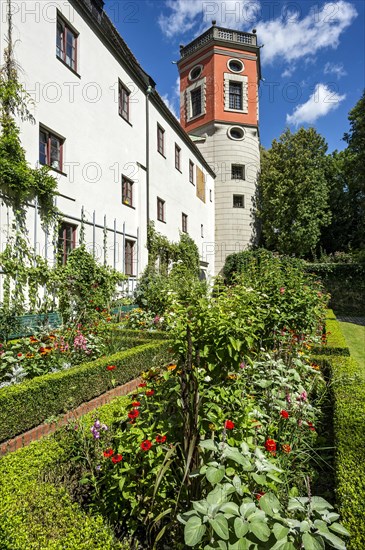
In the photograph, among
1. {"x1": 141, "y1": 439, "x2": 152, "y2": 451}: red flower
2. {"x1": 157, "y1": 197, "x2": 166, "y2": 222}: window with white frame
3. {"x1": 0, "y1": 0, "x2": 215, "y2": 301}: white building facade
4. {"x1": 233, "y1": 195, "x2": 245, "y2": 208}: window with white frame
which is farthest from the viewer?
{"x1": 233, "y1": 195, "x2": 245, "y2": 208}: window with white frame

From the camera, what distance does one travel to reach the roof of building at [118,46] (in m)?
9.93

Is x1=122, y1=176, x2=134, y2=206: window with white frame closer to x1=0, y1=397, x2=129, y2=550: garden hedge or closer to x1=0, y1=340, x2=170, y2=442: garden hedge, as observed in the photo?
x1=0, y1=340, x2=170, y2=442: garden hedge

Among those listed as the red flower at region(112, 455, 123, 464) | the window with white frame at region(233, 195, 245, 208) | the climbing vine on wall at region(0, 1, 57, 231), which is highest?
the window with white frame at region(233, 195, 245, 208)

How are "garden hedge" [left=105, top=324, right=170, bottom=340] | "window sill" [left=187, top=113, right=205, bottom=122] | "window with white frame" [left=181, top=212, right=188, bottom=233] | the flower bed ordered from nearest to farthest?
the flower bed → "garden hedge" [left=105, top=324, right=170, bottom=340] → "window with white frame" [left=181, top=212, right=188, bottom=233] → "window sill" [left=187, top=113, right=205, bottom=122]

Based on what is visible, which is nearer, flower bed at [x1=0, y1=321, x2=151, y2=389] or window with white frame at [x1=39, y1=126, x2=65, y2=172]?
flower bed at [x1=0, y1=321, x2=151, y2=389]

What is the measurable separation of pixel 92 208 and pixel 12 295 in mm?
3908

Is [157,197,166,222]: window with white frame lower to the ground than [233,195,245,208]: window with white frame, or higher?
lower

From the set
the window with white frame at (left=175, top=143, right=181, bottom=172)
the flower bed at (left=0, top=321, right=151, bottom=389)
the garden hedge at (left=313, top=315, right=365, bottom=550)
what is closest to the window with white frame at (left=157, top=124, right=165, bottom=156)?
the window with white frame at (left=175, top=143, right=181, bottom=172)

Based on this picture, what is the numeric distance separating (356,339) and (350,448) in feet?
28.0

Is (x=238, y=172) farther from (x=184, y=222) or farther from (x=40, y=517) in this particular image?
(x=40, y=517)

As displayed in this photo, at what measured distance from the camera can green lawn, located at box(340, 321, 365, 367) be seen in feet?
23.9

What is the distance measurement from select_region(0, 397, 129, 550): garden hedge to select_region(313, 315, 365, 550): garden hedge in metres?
1.16

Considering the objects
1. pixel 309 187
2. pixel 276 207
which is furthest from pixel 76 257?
pixel 309 187

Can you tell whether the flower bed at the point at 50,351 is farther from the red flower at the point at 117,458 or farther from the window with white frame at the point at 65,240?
the window with white frame at the point at 65,240
